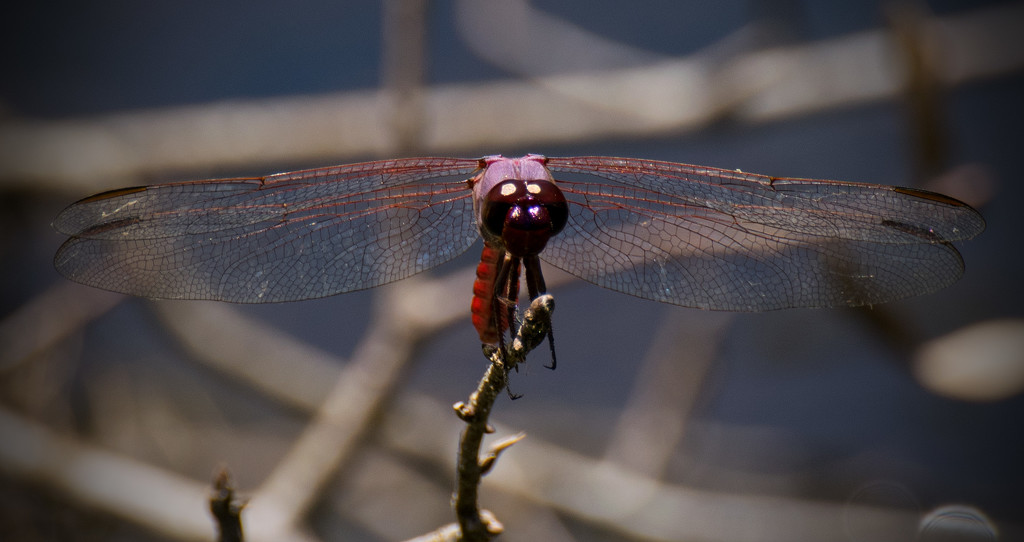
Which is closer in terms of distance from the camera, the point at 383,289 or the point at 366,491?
the point at 383,289

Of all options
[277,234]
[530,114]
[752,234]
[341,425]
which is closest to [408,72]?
[530,114]

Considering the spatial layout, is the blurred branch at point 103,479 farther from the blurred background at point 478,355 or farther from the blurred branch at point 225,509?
the blurred branch at point 225,509

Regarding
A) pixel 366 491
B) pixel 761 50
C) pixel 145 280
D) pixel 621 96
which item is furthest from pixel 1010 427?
pixel 145 280

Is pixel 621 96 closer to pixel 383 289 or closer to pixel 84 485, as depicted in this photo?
pixel 383 289

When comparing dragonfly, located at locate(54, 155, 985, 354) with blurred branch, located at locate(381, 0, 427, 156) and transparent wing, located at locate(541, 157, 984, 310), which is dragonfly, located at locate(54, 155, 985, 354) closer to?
transparent wing, located at locate(541, 157, 984, 310)

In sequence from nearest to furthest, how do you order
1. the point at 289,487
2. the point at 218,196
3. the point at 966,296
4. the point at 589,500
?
1. the point at 218,196
2. the point at 289,487
3. the point at 589,500
4. the point at 966,296

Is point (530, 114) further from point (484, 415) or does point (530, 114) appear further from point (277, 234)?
point (484, 415)
